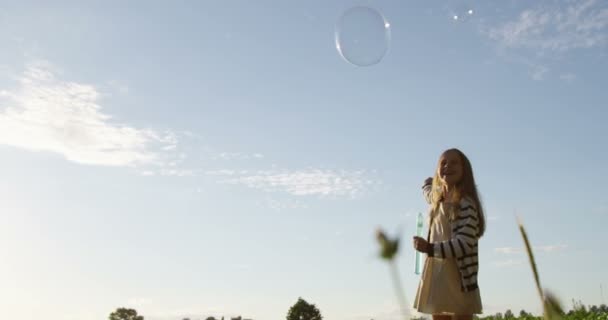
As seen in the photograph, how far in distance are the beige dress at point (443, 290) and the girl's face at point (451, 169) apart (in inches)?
10.8

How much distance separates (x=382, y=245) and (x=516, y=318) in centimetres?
1670

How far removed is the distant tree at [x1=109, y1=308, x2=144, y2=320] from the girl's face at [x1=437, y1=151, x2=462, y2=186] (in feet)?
279

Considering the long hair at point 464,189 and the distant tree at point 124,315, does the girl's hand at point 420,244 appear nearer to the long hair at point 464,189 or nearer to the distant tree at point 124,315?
the long hair at point 464,189

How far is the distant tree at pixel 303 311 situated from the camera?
7181 centimetres

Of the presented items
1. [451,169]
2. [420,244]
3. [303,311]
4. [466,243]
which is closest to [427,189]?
[451,169]

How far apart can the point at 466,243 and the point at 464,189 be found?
0.59 meters

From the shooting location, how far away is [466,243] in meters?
5.76

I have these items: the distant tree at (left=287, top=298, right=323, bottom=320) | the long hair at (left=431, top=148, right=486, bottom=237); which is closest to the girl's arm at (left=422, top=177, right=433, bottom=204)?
the long hair at (left=431, top=148, right=486, bottom=237)

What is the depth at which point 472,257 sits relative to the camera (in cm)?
589

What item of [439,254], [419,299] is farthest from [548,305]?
[419,299]

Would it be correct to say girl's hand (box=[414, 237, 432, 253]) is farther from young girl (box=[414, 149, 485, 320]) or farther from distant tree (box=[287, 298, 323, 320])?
distant tree (box=[287, 298, 323, 320])

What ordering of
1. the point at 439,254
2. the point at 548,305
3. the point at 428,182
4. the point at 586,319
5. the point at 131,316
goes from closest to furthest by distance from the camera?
the point at 548,305 < the point at 439,254 < the point at 428,182 < the point at 586,319 < the point at 131,316

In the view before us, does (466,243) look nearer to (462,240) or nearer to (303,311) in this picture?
(462,240)

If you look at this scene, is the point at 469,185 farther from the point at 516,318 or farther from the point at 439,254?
the point at 516,318
